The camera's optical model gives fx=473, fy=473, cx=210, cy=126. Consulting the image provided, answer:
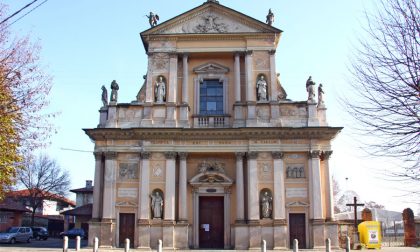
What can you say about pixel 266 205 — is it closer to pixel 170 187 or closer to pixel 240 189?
pixel 240 189

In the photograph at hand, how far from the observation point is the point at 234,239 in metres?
24.3

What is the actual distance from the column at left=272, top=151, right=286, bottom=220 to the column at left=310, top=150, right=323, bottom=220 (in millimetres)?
1520

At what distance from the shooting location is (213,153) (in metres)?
25.2

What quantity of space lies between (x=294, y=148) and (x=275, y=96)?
307 centimetres

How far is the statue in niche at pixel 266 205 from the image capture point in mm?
24141

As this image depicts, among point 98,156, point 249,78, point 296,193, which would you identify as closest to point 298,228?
point 296,193

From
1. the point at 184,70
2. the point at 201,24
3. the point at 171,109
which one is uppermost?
the point at 201,24

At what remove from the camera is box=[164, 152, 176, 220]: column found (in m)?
24.1

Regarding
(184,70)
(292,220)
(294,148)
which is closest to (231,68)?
(184,70)

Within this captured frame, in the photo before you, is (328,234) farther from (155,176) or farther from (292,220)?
(155,176)

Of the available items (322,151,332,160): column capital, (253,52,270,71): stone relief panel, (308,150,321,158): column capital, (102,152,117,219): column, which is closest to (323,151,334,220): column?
(322,151,332,160): column capital

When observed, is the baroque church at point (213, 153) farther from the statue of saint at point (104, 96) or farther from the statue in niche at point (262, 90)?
the statue of saint at point (104, 96)

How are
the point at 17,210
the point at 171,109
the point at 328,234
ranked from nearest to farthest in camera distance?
1. the point at 328,234
2. the point at 171,109
3. the point at 17,210

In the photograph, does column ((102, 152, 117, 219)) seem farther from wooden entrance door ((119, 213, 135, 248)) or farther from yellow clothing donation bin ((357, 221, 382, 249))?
yellow clothing donation bin ((357, 221, 382, 249))
